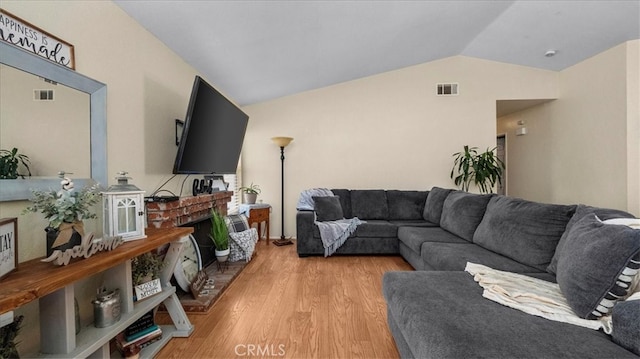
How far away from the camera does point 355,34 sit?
9.30 ft

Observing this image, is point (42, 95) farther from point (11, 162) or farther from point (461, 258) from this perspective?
point (461, 258)

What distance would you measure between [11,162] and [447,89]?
4.82 metres

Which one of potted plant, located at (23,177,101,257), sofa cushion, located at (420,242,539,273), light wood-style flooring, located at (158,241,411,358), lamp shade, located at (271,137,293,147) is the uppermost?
lamp shade, located at (271,137,293,147)

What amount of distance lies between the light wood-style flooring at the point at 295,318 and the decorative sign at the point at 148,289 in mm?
349

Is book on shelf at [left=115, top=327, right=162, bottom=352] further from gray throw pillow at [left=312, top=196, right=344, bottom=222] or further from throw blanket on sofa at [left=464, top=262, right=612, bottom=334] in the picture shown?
gray throw pillow at [left=312, top=196, right=344, bottom=222]

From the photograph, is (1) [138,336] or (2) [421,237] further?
(2) [421,237]

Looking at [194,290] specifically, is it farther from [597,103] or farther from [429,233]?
[597,103]

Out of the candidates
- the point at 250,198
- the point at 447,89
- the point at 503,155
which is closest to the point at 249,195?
the point at 250,198

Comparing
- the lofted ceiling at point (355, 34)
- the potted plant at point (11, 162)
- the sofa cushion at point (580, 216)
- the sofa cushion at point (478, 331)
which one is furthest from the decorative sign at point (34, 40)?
the sofa cushion at point (580, 216)

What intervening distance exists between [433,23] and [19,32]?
340 centimetres

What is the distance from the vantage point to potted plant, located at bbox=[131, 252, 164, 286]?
161 cm

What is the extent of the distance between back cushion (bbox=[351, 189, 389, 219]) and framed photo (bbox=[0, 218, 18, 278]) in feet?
10.9

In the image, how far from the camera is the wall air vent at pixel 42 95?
4.17 feet

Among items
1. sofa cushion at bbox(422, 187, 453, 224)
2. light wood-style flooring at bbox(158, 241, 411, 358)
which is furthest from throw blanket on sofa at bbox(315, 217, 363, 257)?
sofa cushion at bbox(422, 187, 453, 224)
